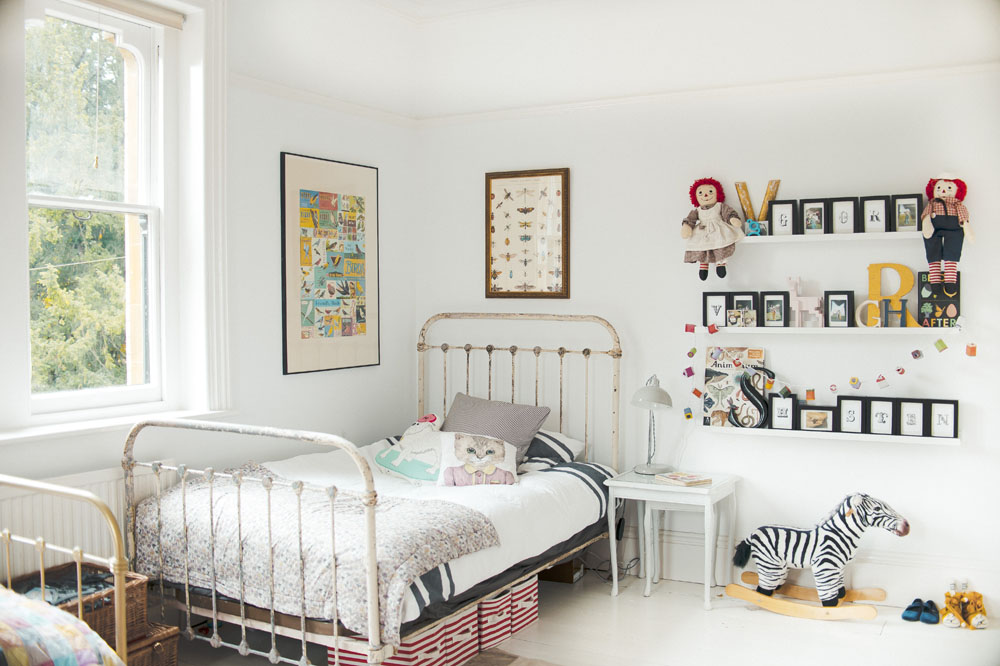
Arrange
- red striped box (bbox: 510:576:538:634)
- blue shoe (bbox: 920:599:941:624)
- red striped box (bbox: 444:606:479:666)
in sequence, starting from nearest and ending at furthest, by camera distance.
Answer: red striped box (bbox: 444:606:479:666) → red striped box (bbox: 510:576:538:634) → blue shoe (bbox: 920:599:941:624)

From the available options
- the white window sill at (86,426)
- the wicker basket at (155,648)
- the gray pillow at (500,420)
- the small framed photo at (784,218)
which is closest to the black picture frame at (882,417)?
the small framed photo at (784,218)

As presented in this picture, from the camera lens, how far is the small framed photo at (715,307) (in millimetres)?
3906

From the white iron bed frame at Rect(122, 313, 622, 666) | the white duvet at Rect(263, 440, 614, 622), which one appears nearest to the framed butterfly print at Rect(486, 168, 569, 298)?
the white iron bed frame at Rect(122, 313, 622, 666)

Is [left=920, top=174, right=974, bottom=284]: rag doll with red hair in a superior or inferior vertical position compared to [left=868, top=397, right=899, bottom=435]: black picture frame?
superior

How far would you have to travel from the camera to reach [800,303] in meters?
3.78

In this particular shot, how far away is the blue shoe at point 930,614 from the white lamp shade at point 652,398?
4.06 feet

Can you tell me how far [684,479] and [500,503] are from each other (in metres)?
0.92

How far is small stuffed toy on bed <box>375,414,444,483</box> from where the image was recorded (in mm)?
3758

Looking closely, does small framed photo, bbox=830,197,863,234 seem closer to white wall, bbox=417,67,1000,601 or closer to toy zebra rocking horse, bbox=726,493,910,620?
white wall, bbox=417,67,1000,601

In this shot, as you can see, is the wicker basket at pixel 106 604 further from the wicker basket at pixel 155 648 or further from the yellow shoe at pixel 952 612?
the yellow shoe at pixel 952 612

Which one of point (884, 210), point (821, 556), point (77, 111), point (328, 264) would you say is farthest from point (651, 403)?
point (77, 111)

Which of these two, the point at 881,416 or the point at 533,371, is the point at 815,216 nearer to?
the point at 881,416

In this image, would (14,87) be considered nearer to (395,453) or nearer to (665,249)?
(395,453)

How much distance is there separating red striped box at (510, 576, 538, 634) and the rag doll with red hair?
1958 mm
